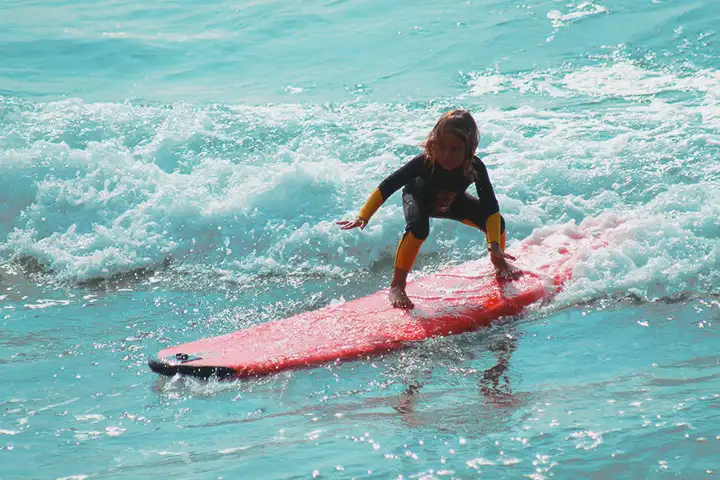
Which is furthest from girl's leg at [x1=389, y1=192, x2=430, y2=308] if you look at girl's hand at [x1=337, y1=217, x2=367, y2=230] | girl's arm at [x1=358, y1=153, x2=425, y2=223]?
girl's hand at [x1=337, y1=217, x2=367, y2=230]

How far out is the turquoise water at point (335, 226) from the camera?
3.23m

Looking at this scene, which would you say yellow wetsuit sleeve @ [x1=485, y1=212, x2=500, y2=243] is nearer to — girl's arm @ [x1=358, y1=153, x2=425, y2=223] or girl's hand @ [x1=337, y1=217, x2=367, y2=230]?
girl's arm @ [x1=358, y1=153, x2=425, y2=223]

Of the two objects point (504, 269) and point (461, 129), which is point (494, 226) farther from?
point (461, 129)

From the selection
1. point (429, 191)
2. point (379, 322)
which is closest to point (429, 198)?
point (429, 191)

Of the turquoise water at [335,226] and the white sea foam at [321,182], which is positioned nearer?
the turquoise water at [335,226]

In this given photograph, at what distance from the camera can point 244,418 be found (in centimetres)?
361

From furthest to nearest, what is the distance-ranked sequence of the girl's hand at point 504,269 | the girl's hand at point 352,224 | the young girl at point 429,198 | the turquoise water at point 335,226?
the girl's hand at point 504,269 → the young girl at point 429,198 → the girl's hand at point 352,224 → the turquoise water at point 335,226

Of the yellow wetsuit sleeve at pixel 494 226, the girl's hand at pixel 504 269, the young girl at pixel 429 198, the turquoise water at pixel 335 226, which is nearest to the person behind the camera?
the turquoise water at pixel 335 226

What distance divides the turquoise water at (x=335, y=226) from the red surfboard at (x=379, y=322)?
116 mm

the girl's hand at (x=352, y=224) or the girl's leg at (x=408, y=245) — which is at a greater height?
the girl's hand at (x=352, y=224)

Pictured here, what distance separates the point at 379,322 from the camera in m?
4.64

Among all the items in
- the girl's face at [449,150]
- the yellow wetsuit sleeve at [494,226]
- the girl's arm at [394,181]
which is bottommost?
the yellow wetsuit sleeve at [494,226]

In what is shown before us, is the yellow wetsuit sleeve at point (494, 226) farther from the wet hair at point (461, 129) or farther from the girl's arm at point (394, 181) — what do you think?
the girl's arm at point (394, 181)

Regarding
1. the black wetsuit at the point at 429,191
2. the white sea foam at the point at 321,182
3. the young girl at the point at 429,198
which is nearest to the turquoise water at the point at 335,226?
the white sea foam at the point at 321,182
